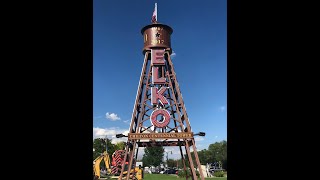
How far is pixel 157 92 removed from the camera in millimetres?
22516

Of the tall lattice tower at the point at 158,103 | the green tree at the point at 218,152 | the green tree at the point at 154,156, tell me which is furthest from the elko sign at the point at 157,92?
the green tree at the point at 218,152

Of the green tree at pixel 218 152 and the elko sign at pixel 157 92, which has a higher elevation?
the elko sign at pixel 157 92

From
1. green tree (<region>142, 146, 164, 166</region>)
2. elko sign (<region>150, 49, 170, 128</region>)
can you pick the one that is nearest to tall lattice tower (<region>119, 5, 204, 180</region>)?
elko sign (<region>150, 49, 170, 128</region>)

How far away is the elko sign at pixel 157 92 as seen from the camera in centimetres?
2150

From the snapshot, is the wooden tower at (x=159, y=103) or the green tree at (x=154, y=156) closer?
the wooden tower at (x=159, y=103)

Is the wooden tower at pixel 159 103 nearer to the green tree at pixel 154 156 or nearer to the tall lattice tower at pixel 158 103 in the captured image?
the tall lattice tower at pixel 158 103

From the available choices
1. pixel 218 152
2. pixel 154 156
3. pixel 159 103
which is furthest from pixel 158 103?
pixel 218 152

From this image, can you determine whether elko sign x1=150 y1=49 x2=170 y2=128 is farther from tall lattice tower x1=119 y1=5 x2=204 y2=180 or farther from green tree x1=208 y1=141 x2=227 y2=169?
green tree x1=208 y1=141 x2=227 y2=169

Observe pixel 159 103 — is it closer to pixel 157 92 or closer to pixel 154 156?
pixel 157 92
